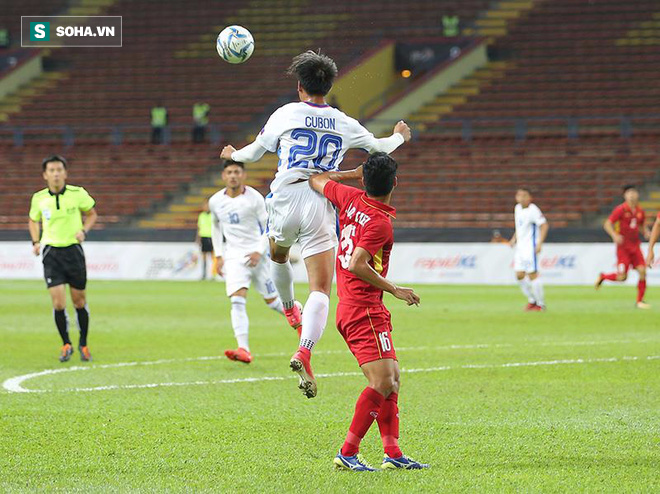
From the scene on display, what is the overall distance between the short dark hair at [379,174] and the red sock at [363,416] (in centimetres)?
111

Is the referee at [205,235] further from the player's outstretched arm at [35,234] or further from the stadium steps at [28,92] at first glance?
the player's outstretched arm at [35,234]

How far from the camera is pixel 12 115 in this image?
1644 inches

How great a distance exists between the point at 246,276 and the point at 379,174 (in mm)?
6320

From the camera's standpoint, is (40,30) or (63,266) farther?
(40,30)

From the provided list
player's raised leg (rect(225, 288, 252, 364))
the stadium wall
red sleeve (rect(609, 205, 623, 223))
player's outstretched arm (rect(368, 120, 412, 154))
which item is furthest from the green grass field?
the stadium wall

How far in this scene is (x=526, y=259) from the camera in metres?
20.3

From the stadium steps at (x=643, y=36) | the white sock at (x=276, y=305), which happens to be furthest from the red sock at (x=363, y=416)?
the stadium steps at (x=643, y=36)

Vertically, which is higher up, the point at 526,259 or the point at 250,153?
the point at 250,153

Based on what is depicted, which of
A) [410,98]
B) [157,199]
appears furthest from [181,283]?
[410,98]

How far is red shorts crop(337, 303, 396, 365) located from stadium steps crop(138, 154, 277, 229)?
1125 inches

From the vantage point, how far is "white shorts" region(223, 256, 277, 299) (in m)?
12.1

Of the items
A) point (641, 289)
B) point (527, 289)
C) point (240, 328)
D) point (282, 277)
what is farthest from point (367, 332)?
point (641, 289)

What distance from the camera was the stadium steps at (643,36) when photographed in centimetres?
3753

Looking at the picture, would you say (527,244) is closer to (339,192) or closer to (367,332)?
(339,192)
